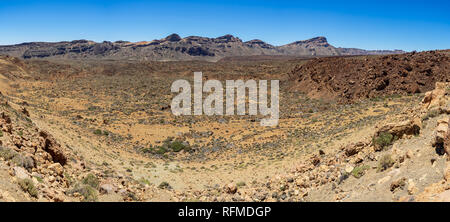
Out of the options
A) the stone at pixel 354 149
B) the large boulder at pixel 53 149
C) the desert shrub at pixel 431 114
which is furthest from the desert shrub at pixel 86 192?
the desert shrub at pixel 431 114

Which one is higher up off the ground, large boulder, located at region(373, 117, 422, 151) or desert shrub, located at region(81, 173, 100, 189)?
large boulder, located at region(373, 117, 422, 151)

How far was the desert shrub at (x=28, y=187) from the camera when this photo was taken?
5.36 metres

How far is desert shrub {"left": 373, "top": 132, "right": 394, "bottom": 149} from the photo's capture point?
7.79 metres

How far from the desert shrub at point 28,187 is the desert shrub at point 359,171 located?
23.2ft

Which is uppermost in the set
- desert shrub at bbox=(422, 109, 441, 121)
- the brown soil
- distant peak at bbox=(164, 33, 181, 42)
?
distant peak at bbox=(164, 33, 181, 42)

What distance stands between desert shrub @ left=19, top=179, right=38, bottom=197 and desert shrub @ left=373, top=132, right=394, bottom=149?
823 cm

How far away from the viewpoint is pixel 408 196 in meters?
4.83

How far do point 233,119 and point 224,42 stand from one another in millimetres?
171349

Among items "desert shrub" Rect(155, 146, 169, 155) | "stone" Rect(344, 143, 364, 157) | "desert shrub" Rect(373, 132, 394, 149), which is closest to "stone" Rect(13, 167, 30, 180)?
"stone" Rect(344, 143, 364, 157)

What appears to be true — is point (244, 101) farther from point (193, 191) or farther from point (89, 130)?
point (193, 191)

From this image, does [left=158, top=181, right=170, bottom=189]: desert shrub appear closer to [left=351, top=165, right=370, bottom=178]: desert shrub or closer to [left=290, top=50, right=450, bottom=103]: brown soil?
[left=351, top=165, right=370, bottom=178]: desert shrub

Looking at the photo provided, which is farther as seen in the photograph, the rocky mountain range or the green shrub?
the rocky mountain range

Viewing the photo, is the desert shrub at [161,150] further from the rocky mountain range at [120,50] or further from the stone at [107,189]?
the rocky mountain range at [120,50]

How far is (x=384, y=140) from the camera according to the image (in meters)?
7.84
